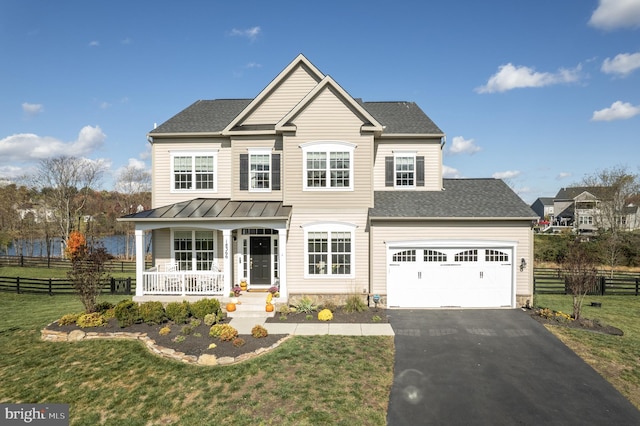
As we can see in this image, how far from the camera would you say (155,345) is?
35.4ft

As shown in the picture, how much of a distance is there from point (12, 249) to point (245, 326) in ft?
204

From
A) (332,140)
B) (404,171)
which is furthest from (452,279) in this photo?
(332,140)

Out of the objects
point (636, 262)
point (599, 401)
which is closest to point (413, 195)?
point (599, 401)

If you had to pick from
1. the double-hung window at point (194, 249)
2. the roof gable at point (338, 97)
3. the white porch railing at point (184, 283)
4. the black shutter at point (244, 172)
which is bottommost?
the white porch railing at point (184, 283)

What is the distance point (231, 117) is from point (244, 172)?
4042 mm

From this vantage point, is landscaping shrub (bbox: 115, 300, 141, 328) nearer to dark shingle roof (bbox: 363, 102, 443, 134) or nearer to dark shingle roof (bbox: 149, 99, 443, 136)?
dark shingle roof (bbox: 149, 99, 443, 136)

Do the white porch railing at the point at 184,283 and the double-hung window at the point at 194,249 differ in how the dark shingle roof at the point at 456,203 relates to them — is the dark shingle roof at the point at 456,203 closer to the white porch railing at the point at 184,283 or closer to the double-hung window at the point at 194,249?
the white porch railing at the point at 184,283

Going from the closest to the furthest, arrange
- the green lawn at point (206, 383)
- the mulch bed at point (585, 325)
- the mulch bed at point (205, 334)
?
1. the green lawn at point (206, 383)
2. the mulch bed at point (205, 334)
3. the mulch bed at point (585, 325)

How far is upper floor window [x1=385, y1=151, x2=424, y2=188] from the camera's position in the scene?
17.2 m

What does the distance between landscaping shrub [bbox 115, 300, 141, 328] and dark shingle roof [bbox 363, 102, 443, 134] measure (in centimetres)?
1428

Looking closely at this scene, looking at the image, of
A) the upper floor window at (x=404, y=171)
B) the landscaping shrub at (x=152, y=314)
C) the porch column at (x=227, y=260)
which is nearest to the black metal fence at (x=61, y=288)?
the landscaping shrub at (x=152, y=314)

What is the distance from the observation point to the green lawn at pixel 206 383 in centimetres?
747

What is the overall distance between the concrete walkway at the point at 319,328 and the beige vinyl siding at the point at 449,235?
2.65 m

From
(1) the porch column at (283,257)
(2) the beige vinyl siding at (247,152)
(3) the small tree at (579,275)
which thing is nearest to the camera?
(3) the small tree at (579,275)
